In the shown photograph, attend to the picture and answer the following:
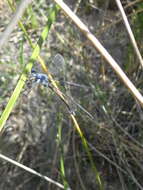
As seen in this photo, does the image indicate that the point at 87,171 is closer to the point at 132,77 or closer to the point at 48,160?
the point at 48,160

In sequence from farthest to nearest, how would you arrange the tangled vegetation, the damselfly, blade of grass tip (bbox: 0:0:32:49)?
the tangled vegetation < the damselfly < blade of grass tip (bbox: 0:0:32:49)

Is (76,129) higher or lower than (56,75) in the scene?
lower

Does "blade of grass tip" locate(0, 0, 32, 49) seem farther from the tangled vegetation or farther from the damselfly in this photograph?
the tangled vegetation

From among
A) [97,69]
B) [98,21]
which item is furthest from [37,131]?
[98,21]

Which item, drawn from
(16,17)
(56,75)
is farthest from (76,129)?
(16,17)

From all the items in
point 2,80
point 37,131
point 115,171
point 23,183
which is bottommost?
point 115,171

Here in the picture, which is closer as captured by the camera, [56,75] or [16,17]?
[16,17]

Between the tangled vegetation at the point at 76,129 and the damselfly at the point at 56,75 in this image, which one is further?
the tangled vegetation at the point at 76,129

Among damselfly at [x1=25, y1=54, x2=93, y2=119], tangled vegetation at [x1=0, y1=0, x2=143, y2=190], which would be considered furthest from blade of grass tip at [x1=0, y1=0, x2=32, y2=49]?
tangled vegetation at [x1=0, y1=0, x2=143, y2=190]

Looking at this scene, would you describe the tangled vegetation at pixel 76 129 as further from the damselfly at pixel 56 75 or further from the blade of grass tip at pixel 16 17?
the blade of grass tip at pixel 16 17

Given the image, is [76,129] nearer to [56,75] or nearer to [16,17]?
[56,75]

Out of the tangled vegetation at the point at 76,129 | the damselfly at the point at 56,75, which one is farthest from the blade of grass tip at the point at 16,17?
the tangled vegetation at the point at 76,129
